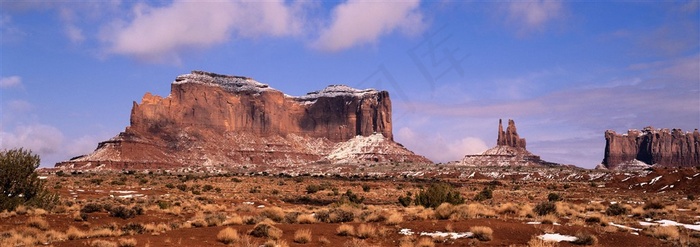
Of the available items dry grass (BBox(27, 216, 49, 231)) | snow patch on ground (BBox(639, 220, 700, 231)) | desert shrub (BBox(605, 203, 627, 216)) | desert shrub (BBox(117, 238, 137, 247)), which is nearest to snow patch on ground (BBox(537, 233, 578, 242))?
snow patch on ground (BBox(639, 220, 700, 231))

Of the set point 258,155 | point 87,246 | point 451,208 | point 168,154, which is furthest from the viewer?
point 258,155

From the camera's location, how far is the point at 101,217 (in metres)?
24.4

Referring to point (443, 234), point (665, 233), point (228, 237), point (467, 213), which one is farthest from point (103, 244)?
point (665, 233)

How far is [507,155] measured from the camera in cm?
17512

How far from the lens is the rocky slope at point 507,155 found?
541ft

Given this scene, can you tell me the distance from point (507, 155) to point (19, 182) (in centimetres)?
Answer: 16332

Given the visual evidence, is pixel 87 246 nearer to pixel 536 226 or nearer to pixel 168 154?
pixel 536 226

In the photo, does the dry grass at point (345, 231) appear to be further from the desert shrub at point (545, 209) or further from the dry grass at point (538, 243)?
the desert shrub at point (545, 209)

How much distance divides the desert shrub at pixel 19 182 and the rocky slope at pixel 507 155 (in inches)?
5664

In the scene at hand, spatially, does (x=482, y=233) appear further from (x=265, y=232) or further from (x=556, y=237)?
(x=265, y=232)

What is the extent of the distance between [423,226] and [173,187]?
121ft

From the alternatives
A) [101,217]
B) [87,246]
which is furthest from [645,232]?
[101,217]

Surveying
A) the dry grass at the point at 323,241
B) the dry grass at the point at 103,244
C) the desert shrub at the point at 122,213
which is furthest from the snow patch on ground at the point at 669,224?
the desert shrub at the point at 122,213

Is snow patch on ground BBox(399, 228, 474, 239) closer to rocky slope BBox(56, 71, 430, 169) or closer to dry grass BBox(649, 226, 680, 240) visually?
dry grass BBox(649, 226, 680, 240)
